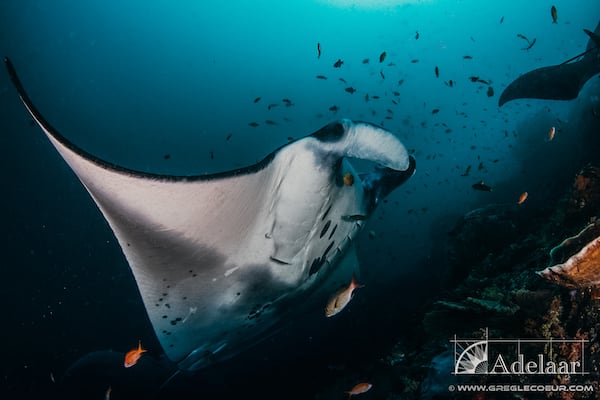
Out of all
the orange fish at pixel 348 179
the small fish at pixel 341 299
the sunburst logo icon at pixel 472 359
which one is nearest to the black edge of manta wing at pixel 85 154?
the orange fish at pixel 348 179

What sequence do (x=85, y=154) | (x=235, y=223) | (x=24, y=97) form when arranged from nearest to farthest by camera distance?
(x=24, y=97), (x=85, y=154), (x=235, y=223)

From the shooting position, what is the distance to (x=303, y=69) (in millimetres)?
57219

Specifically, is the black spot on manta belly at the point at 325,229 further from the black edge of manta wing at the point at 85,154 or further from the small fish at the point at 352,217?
the black edge of manta wing at the point at 85,154

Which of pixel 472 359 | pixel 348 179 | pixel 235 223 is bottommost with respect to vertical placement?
pixel 472 359

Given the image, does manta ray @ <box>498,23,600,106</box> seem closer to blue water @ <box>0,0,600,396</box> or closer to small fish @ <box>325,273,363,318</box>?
blue water @ <box>0,0,600,396</box>

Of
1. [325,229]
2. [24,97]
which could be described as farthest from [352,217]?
[24,97]

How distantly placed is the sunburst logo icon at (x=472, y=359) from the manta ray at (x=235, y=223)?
1.38 m

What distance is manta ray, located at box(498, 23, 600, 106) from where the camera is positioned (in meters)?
5.46

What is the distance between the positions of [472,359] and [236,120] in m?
55.1

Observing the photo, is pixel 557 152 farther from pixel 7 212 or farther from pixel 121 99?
pixel 121 99

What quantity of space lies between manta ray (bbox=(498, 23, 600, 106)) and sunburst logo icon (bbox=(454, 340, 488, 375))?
17.7 feet

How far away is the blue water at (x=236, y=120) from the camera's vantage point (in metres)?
15.7

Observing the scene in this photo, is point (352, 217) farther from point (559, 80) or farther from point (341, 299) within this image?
point (559, 80)

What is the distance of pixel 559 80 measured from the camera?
570 centimetres
